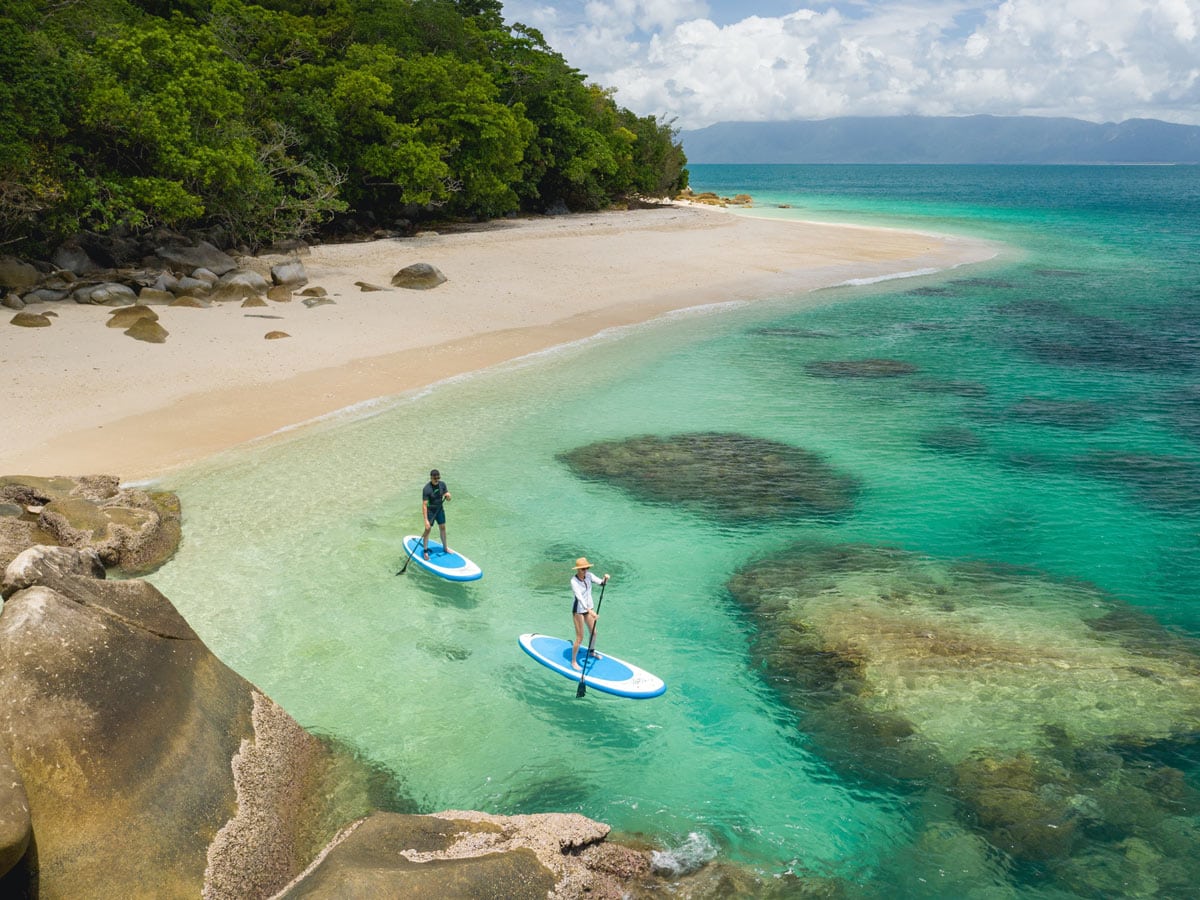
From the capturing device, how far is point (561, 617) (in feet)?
46.4

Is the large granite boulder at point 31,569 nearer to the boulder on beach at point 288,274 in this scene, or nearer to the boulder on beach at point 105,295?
the boulder on beach at point 105,295

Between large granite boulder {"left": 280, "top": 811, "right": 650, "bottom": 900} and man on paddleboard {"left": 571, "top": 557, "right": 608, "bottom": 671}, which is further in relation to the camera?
man on paddleboard {"left": 571, "top": 557, "right": 608, "bottom": 671}

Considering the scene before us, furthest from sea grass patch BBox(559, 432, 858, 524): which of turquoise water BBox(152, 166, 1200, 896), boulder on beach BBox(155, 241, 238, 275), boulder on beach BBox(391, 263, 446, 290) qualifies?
boulder on beach BBox(155, 241, 238, 275)

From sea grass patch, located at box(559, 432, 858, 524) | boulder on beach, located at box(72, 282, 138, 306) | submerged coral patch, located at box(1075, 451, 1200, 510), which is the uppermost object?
boulder on beach, located at box(72, 282, 138, 306)

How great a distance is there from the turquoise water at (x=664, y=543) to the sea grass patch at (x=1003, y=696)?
40cm

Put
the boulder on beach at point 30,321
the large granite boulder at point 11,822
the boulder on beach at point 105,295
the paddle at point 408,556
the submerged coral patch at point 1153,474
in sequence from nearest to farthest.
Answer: the large granite boulder at point 11,822 → the paddle at point 408,556 → the submerged coral patch at point 1153,474 → the boulder on beach at point 30,321 → the boulder on beach at point 105,295

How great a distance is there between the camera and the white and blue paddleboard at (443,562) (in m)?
14.7

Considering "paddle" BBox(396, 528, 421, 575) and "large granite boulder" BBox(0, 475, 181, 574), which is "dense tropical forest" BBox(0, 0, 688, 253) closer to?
"large granite boulder" BBox(0, 475, 181, 574)

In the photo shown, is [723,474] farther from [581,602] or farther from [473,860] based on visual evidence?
[473,860]

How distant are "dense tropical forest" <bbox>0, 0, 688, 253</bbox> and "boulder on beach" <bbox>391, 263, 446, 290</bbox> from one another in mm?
6636

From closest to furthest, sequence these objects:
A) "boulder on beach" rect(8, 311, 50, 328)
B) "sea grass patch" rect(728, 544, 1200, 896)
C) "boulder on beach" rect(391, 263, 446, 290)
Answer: "sea grass patch" rect(728, 544, 1200, 896)
"boulder on beach" rect(8, 311, 50, 328)
"boulder on beach" rect(391, 263, 446, 290)

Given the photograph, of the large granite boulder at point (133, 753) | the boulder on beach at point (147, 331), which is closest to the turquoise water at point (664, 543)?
the large granite boulder at point (133, 753)

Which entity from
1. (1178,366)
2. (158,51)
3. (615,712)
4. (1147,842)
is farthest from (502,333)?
(1147,842)

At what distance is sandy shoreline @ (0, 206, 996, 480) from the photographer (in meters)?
20.4
